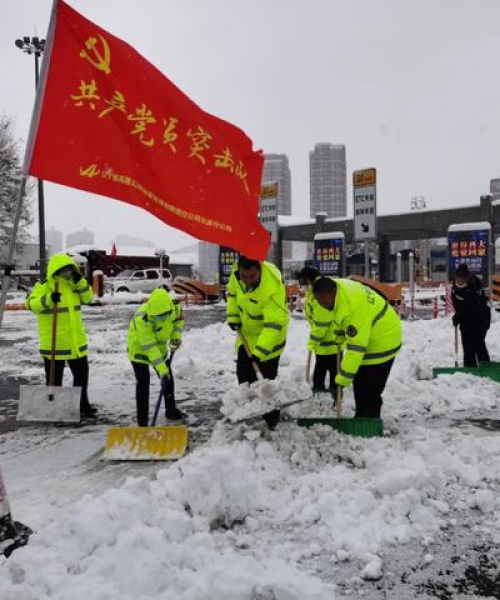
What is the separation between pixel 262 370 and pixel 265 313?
572mm

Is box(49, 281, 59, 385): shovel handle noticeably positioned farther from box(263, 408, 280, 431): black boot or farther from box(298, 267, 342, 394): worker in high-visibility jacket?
box(298, 267, 342, 394): worker in high-visibility jacket

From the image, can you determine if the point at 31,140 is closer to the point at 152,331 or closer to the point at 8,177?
the point at 152,331


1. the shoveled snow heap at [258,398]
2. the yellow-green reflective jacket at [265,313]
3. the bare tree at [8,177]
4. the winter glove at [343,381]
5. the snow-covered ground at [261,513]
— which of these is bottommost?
the snow-covered ground at [261,513]

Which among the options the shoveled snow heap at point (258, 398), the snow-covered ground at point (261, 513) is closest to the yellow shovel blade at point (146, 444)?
the snow-covered ground at point (261, 513)

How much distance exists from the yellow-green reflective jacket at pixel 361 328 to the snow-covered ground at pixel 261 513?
65 cm

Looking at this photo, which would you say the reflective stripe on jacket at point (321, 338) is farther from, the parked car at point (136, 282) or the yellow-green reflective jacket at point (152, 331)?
the parked car at point (136, 282)

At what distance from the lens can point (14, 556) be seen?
2658mm

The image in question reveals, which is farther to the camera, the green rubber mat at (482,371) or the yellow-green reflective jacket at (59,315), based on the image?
the green rubber mat at (482,371)

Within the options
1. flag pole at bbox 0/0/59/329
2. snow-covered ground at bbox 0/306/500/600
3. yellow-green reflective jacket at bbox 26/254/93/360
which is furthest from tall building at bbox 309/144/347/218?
flag pole at bbox 0/0/59/329

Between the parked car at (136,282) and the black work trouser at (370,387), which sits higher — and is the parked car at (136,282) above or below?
above

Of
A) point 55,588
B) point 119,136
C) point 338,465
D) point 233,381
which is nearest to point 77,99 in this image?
point 119,136

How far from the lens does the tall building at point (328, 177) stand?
12456 cm

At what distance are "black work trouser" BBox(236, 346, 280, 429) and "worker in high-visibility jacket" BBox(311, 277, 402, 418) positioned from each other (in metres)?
0.66

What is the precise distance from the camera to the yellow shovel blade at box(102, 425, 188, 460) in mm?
4500
